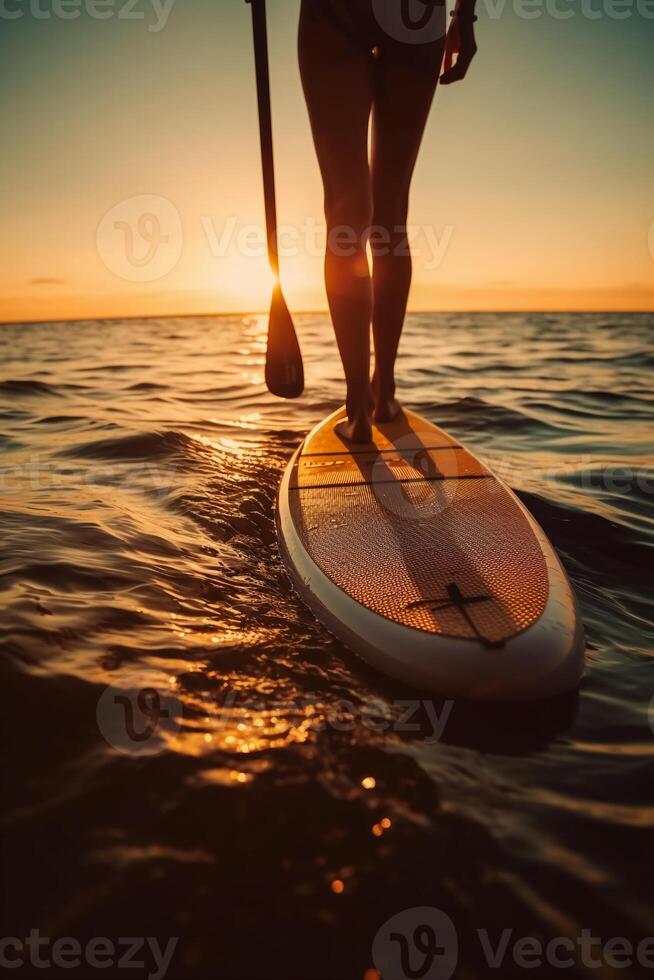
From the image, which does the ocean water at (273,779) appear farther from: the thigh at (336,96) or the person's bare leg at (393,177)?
the thigh at (336,96)

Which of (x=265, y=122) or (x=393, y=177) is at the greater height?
(x=265, y=122)

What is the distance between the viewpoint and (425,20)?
2.41m

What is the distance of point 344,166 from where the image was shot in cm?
241

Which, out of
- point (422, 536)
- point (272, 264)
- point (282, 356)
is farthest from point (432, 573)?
point (272, 264)

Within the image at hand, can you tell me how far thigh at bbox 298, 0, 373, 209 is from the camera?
226cm

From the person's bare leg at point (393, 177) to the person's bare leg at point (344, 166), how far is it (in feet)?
0.49

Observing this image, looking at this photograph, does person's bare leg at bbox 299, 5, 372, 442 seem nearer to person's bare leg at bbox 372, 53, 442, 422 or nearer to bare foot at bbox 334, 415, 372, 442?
person's bare leg at bbox 372, 53, 442, 422

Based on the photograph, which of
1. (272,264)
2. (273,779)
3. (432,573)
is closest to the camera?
(273,779)

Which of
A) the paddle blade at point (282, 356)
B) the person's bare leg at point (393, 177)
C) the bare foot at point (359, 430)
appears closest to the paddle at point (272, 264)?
the paddle blade at point (282, 356)

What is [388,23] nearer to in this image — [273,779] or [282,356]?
[282,356]

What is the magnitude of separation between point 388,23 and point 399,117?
0.33 m

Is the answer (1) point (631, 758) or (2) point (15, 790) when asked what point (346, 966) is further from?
(1) point (631, 758)

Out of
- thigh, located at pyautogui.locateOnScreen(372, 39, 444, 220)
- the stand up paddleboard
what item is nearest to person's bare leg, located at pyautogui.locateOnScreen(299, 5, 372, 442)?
thigh, located at pyautogui.locateOnScreen(372, 39, 444, 220)

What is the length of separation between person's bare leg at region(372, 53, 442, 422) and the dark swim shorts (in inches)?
2.2
